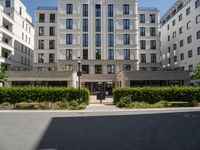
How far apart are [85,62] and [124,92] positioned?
27361 mm

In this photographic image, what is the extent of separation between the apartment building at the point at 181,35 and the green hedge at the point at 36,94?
30656mm

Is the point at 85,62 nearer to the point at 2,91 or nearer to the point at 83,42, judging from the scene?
the point at 83,42

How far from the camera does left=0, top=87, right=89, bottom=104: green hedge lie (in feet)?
82.1

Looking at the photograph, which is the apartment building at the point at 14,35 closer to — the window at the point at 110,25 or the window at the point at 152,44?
the window at the point at 110,25

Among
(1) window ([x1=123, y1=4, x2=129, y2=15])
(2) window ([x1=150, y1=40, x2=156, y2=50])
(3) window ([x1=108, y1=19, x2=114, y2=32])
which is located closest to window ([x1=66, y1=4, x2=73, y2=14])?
(3) window ([x1=108, y1=19, x2=114, y2=32])

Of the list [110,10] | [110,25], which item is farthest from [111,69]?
[110,10]

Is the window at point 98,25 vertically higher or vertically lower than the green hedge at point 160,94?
higher

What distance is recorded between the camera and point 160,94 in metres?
26.3

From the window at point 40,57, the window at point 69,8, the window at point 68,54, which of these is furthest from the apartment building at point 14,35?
the window at point 69,8

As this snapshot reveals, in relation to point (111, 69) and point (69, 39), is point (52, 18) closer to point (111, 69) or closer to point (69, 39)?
point (69, 39)

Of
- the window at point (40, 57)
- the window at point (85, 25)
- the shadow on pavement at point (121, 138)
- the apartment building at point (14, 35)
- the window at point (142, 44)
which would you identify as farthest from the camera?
the window at point (142, 44)

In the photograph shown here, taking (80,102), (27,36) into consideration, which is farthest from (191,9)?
(27,36)

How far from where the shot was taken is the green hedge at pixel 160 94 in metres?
26.2

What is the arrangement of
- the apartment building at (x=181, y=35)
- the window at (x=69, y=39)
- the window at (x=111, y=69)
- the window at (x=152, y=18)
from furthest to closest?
the window at (x=152, y=18), the window at (x=69, y=39), the window at (x=111, y=69), the apartment building at (x=181, y=35)
